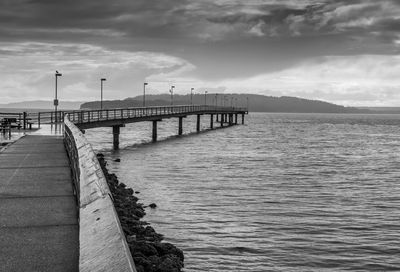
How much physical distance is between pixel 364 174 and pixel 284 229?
20.5m

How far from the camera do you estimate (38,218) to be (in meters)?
8.27

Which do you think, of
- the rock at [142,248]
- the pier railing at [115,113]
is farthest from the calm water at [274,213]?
the pier railing at [115,113]

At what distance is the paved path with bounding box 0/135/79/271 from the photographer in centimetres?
607

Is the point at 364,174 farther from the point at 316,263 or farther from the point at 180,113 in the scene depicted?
the point at 180,113

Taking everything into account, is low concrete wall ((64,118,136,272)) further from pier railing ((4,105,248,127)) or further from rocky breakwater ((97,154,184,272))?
pier railing ((4,105,248,127))

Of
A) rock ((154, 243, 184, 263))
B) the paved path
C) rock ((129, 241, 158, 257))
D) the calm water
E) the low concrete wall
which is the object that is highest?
the low concrete wall

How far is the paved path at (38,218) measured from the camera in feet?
19.9

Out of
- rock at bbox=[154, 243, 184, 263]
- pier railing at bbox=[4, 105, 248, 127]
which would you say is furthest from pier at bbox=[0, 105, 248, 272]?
pier railing at bbox=[4, 105, 248, 127]

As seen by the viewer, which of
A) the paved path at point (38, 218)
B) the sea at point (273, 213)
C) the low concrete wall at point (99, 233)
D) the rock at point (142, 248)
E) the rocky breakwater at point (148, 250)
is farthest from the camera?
the sea at point (273, 213)

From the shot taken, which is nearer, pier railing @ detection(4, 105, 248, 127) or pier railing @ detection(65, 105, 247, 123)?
pier railing @ detection(4, 105, 248, 127)

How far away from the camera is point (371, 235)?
60.1 feet

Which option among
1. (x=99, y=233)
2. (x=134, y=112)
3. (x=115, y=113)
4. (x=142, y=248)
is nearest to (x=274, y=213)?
(x=142, y=248)

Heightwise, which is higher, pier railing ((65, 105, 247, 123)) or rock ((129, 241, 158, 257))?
pier railing ((65, 105, 247, 123))

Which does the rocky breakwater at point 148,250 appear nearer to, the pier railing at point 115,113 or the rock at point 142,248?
the rock at point 142,248
